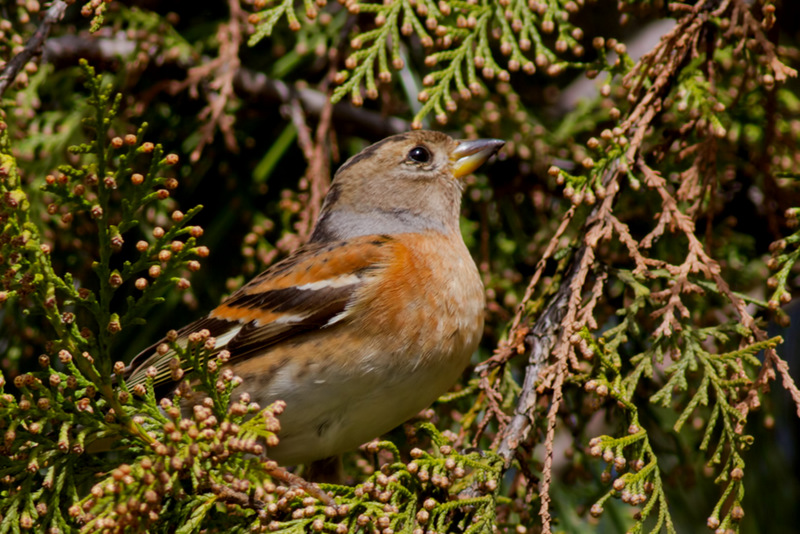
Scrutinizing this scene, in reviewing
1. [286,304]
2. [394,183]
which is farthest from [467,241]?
[286,304]

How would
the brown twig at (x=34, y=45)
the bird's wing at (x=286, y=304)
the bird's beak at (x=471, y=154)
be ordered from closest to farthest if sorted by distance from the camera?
the brown twig at (x=34, y=45) < the bird's wing at (x=286, y=304) < the bird's beak at (x=471, y=154)

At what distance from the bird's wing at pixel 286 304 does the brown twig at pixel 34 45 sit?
98 centimetres

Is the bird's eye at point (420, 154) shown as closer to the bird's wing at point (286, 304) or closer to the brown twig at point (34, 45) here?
the bird's wing at point (286, 304)

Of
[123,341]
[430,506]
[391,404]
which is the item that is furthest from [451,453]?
[123,341]

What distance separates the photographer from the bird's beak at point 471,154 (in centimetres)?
348

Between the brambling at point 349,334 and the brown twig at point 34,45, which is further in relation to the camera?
the brambling at point 349,334

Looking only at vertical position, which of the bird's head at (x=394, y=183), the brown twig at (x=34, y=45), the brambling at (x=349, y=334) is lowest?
the brambling at (x=349, y=334)

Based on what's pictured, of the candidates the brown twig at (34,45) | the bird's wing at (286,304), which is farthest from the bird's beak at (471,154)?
the brown twig at (34,45)

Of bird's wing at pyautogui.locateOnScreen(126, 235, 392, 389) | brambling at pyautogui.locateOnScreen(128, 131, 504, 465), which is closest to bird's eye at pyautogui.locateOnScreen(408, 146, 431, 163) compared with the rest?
brambling at pyautogui.locateOnScreen(128, 131, 504, 465)

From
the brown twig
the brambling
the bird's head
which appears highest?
the brown twig

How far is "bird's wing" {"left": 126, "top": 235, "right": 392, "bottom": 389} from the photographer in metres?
2.85

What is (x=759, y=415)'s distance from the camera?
381 centimetres

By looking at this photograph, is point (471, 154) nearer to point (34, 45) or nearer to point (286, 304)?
point (286, 304)

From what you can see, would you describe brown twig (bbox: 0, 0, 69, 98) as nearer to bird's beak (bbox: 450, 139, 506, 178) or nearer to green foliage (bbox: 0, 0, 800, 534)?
green foliage (bbox: 0, 0, 800, 534)
